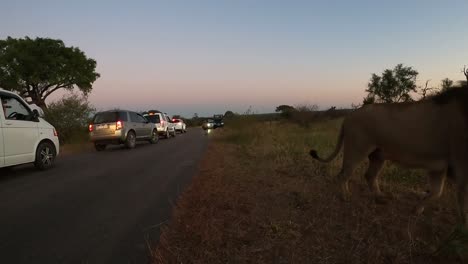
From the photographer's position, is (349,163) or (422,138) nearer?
(422,138)

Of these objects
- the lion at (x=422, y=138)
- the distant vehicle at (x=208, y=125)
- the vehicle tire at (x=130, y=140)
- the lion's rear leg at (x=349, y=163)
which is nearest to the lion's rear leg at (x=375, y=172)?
the lion at (x=422, y=138)

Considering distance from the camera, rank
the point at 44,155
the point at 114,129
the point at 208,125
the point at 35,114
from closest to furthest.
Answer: the point at 35,114
the point at 44,155
the point at 114,129
the point at 208,125

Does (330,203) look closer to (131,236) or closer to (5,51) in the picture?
(131,236)

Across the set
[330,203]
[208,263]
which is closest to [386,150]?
[330,203]

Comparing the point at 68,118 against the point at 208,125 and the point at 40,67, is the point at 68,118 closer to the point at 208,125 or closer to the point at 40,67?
the point at 40,67

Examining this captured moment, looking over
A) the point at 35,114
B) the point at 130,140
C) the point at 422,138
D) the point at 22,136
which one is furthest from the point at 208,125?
the point at 422,138

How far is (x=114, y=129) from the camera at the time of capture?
731 inches

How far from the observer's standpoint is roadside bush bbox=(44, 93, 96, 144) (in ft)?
86.8

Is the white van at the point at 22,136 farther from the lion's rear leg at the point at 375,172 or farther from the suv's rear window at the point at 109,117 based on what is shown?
the lion's rear leg at the point at 375,172

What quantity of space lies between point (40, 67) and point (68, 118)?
42.9ft

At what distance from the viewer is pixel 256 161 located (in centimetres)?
1166

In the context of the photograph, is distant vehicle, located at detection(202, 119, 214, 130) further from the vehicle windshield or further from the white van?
the white van

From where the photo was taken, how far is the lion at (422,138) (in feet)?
15.9

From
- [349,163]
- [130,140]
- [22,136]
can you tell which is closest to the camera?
[349,163]
